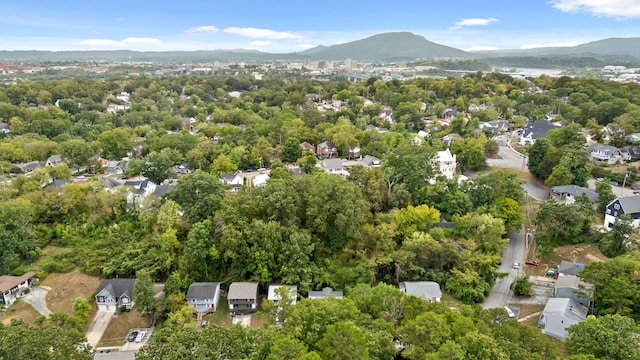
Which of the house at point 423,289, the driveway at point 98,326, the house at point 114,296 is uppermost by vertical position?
the house at point 423,289

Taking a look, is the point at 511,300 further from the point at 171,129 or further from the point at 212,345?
the point at 171,129

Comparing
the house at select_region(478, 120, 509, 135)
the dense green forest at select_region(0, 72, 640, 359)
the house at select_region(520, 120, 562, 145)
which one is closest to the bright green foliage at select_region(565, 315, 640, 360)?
the dense green forest at select_region(0, 72, 640, 359)

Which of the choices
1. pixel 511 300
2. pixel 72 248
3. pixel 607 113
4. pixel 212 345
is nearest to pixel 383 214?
pixel 511 300

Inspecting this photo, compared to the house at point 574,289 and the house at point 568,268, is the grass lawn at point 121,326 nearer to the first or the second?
the house at point 574,289

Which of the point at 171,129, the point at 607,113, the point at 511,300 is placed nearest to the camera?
the point at 511,300

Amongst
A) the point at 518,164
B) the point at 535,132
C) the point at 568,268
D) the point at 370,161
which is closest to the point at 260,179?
the point at 370,161

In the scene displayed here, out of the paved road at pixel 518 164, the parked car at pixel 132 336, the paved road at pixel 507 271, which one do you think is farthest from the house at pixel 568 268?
the parked car at pixel 132 336
